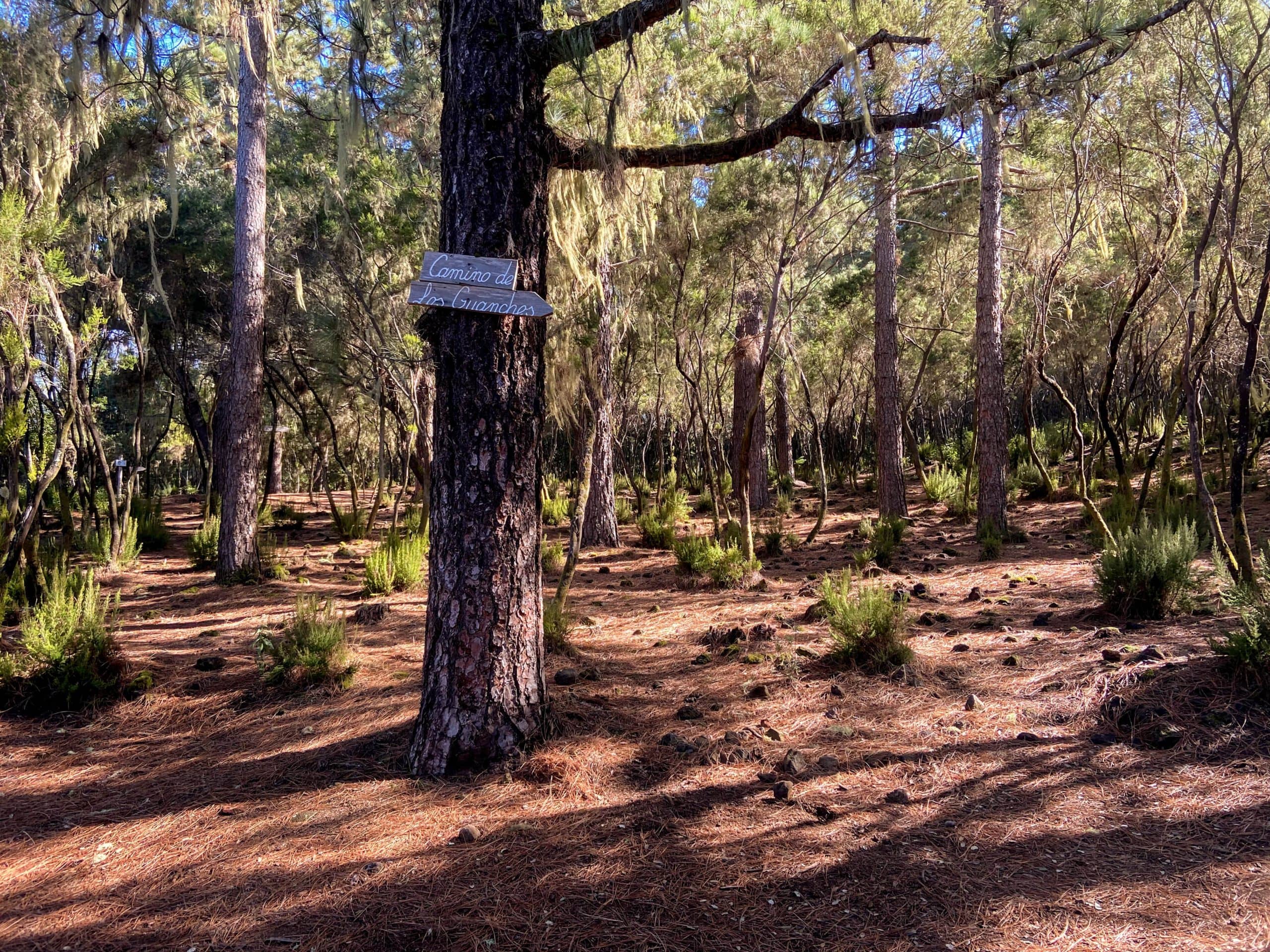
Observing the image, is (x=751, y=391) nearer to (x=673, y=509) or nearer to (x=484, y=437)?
(x=673, y=509)

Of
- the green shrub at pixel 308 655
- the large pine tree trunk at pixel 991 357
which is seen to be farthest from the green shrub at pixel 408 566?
the large pine tree trunk at pixel 991 357

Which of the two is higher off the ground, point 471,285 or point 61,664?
point 471,285

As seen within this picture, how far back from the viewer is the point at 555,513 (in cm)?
1145

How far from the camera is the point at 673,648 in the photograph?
4.88 metres

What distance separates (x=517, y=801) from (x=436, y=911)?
653mm

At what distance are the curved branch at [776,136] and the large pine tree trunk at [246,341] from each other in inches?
221

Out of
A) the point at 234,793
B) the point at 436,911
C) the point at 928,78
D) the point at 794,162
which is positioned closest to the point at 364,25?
the point at 234,793

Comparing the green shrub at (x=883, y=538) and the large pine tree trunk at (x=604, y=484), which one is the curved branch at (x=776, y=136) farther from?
the green shrub at (x=883, y=538)

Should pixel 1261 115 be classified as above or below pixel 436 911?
above

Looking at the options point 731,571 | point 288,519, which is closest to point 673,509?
point 731,571

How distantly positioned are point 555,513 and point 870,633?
771 cm

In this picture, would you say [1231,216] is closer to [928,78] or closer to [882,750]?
[928,78]

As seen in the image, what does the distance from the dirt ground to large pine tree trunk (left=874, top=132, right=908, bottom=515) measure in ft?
19.0

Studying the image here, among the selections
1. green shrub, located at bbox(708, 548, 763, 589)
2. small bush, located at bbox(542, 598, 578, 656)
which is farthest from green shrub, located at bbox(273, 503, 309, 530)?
small bush, located at bbox(542, 598, 578, 656)
